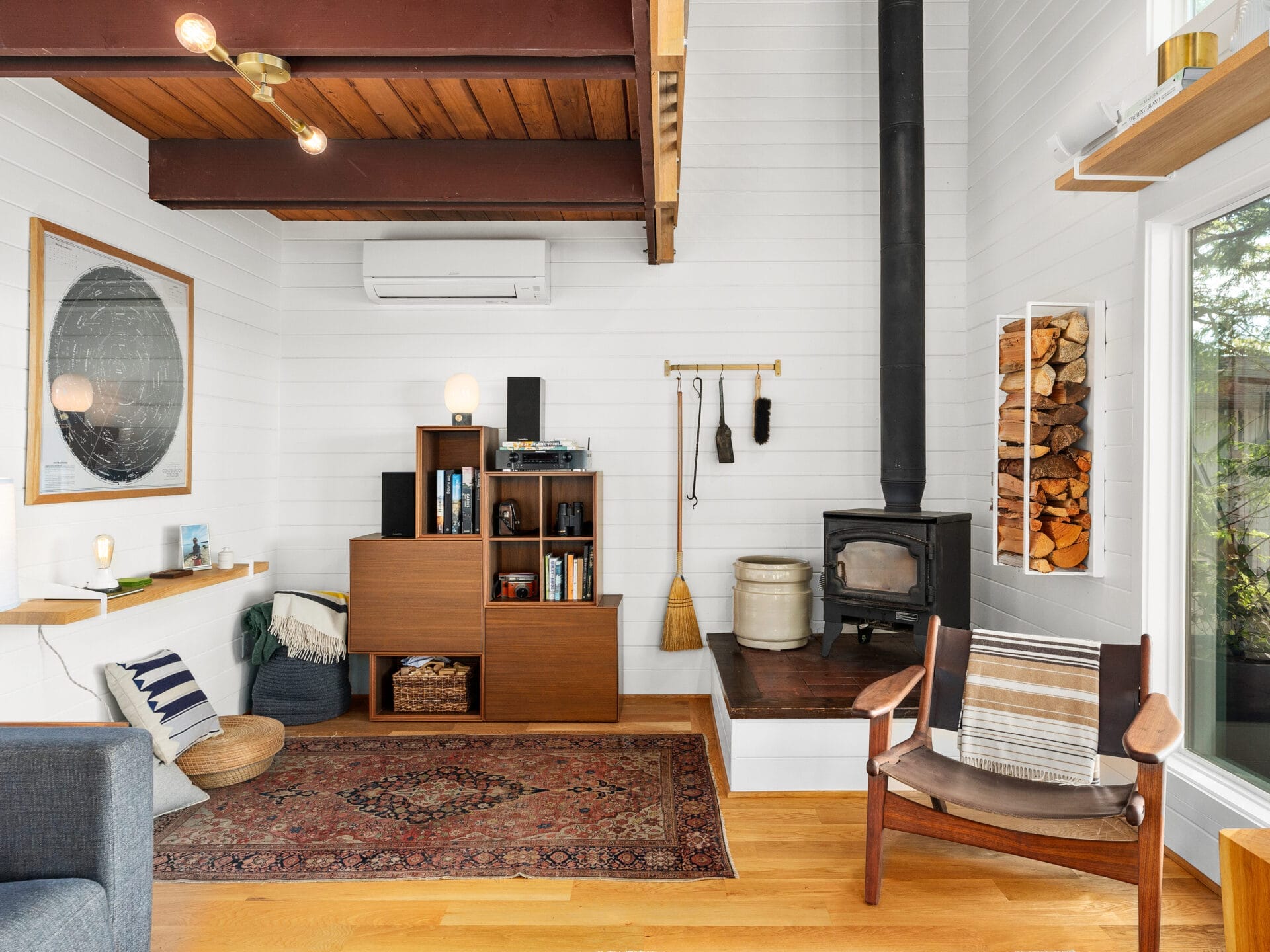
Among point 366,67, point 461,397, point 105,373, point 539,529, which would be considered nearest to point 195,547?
point 105,373

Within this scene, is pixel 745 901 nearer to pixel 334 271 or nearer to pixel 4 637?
pixel 4 637

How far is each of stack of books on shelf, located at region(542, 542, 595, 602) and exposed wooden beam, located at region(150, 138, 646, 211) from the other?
1711mm

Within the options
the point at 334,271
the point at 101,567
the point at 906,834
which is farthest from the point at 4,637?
the point at 906,834

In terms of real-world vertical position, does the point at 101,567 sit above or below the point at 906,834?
above

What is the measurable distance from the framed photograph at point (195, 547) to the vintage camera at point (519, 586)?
1.34 m

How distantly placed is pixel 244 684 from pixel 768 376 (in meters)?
3.17

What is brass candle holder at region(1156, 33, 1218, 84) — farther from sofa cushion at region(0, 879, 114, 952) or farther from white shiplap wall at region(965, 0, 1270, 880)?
sofa cushion at region(0, 879, 114, 952)

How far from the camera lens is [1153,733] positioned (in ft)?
6.85

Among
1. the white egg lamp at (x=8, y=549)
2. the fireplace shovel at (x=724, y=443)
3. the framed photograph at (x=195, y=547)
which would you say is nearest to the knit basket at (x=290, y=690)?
the framed photograph at (x=195, y=547)

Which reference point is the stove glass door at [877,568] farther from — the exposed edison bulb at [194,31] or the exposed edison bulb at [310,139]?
the exposed edison bulb at [194,31]

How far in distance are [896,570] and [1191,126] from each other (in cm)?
205

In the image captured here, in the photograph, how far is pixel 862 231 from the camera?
4.31m

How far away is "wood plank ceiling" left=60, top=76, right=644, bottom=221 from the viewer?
2916 mm

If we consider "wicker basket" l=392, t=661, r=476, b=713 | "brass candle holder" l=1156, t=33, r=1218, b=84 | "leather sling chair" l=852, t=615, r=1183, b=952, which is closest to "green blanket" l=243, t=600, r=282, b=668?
"wicker basket" l=392, t=661, r=476, b=713
